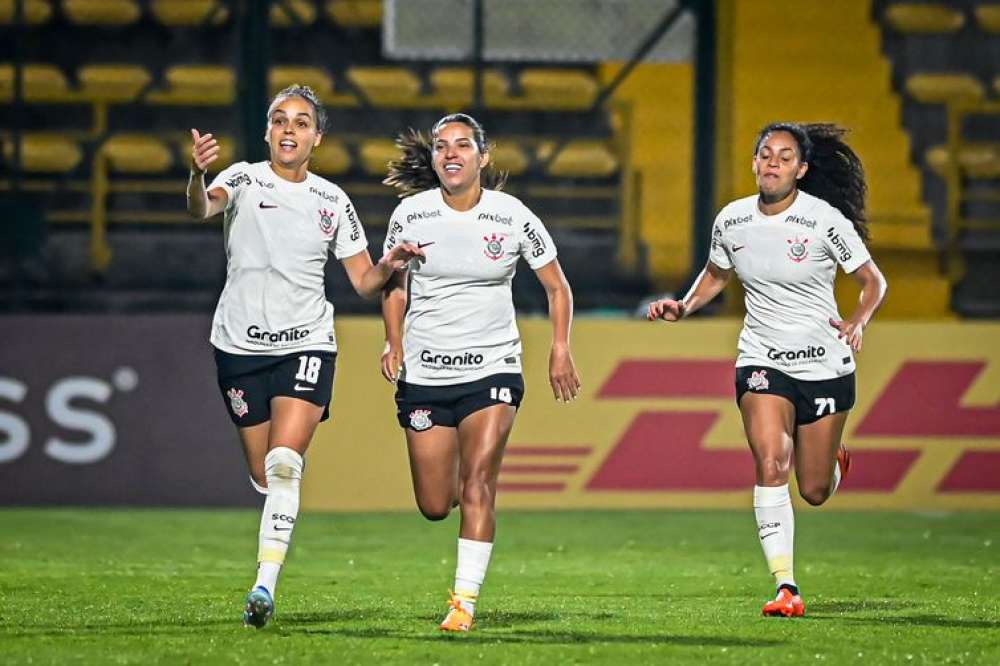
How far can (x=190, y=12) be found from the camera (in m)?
15.6

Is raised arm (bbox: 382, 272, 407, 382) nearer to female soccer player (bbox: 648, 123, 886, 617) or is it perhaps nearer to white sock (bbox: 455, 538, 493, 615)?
white sock (bbox: 455, 538, 493, 615)

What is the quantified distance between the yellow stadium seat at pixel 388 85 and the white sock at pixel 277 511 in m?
8.42

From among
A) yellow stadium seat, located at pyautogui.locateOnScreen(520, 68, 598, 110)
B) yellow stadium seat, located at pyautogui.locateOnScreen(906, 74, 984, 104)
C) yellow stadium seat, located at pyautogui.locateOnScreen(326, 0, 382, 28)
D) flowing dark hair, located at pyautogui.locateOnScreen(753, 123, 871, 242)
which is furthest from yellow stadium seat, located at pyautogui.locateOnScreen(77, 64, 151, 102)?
flowing dark hair, located at pyautogui.locateOnScreen(753, 123, 871, 242)

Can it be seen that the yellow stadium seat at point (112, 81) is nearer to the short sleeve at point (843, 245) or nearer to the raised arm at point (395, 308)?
the raised arm at point (395, 308)

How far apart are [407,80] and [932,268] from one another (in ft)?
14.6

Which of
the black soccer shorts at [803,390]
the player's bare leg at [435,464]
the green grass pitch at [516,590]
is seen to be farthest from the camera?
the black soccer shorts at [803,390]

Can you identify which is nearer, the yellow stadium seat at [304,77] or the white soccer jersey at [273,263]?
the white soccer jersey at [273,263]

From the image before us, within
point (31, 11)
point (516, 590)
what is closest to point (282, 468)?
point (516, 590)

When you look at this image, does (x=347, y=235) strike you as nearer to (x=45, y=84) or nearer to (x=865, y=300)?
(x=865, y=300)

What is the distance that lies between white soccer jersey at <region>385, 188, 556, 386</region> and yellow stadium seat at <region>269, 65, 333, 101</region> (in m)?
8.42

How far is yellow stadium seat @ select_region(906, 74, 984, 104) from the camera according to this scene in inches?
713

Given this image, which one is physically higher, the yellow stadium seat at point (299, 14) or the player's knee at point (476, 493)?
the yellow stadium seat at point (299, 14)

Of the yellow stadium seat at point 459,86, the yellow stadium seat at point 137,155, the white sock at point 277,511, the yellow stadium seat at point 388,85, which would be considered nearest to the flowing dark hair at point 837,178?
the white sock at point 277,511

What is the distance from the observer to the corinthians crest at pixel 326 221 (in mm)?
8133
